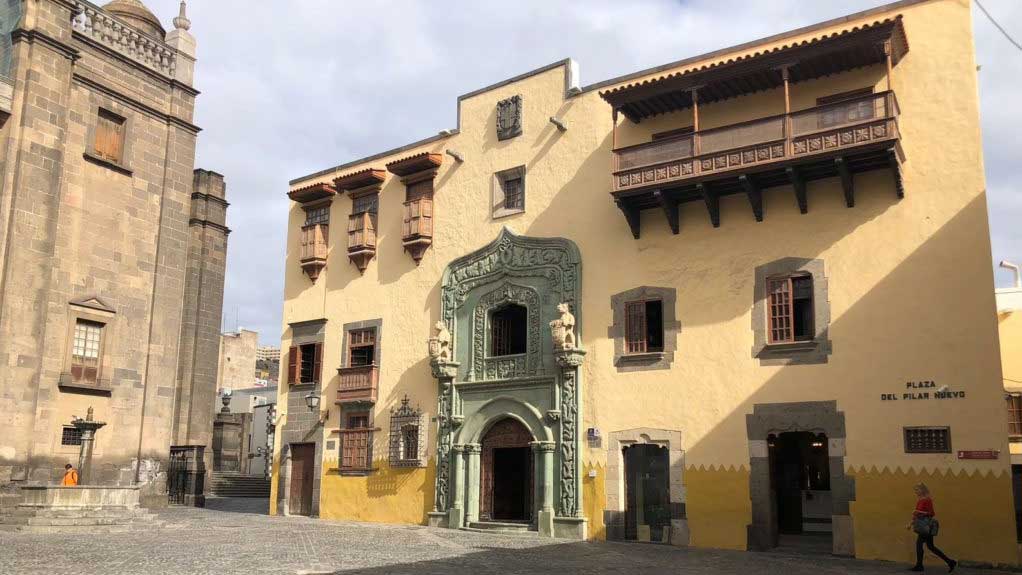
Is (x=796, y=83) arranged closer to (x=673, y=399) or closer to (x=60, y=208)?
(x=673, y=399)

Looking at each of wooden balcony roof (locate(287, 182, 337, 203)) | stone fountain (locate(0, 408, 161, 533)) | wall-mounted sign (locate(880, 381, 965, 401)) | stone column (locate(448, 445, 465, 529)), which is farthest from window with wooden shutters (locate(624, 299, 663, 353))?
stone fountain (locate(0, 408, 161, 533))

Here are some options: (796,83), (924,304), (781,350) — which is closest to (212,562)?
(781,350)

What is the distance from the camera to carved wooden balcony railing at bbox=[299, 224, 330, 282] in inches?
1088

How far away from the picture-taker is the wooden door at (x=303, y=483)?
2675 cm

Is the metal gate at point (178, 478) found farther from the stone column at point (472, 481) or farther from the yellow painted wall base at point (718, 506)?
the yellow painted wall base at point (718, 506)

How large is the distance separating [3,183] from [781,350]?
20439 millimetres

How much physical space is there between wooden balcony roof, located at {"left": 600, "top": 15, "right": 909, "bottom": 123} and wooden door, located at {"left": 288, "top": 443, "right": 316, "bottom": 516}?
14.1 metres

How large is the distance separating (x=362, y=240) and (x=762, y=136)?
12.8 metres

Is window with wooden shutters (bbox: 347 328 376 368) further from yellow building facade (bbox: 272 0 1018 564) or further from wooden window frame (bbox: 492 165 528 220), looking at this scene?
wooden window frame (bbox: 492 165 528 220)

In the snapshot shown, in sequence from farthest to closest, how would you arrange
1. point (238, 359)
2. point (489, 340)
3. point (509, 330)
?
point (238, 359) < point (509, 330) < point (489, 340)

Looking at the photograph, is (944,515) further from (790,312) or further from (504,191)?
(504,191)

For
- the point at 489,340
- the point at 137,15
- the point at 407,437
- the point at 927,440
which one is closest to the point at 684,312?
the point at 927,440

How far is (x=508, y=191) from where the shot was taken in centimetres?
2419

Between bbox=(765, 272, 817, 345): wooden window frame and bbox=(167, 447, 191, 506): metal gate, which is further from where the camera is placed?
bbox=(167, 447, 191, 506): metal gate
